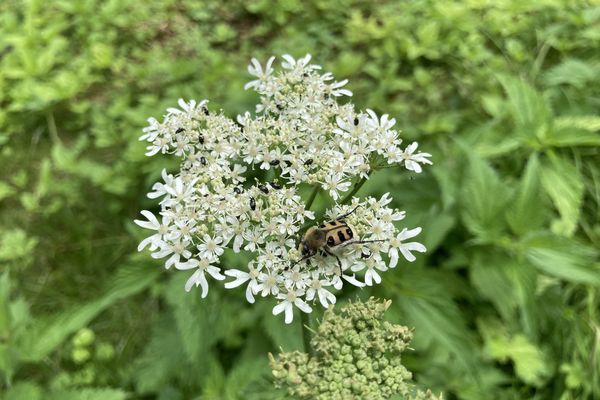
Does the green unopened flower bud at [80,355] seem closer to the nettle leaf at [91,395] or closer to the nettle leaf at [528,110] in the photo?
→ the nettle leaf at [91,395]

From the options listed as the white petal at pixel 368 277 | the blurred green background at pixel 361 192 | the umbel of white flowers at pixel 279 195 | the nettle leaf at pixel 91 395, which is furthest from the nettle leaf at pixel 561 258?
the nettle leaf at pixel 91 395

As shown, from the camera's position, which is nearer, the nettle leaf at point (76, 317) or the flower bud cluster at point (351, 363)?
the flower bud cluster at point (351, 363)

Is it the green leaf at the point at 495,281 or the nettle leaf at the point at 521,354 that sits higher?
the green leaf at the point at 495,281

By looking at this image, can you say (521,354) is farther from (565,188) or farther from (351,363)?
(351,363)

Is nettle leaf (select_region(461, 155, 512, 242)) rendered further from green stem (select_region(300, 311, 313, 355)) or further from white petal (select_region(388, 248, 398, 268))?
green stem (select_region(300, 311, 313, 355))

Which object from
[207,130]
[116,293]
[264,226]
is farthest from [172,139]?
[116,293]

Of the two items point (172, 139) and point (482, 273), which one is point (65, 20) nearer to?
point (172, 139)
